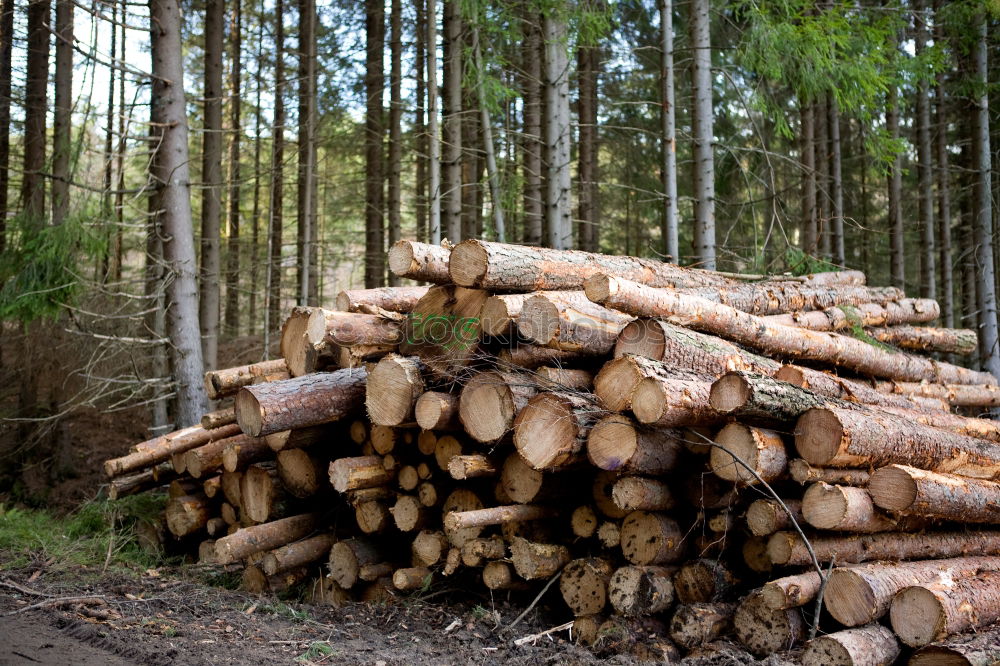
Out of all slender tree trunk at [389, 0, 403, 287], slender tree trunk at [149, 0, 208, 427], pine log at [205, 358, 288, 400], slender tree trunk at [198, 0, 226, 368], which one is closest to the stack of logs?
pine log at [205, 358, 288, 400]

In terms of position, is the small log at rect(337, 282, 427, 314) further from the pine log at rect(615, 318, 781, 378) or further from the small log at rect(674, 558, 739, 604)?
the small log at rect(674, 558, 739, 604)

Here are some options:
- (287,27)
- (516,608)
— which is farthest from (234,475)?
(287,27)

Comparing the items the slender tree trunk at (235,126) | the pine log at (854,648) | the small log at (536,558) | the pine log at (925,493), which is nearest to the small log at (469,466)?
the small log at (536,558)

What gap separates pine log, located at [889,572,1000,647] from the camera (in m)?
3.99

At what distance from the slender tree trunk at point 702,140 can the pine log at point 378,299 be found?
176 inches

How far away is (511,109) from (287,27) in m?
5.72

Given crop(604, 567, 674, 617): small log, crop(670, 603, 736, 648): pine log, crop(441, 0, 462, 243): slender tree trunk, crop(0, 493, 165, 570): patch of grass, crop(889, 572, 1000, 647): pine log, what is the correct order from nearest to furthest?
crop(889, 572, 1000, 647): pine log, crop(670, 603, 736, 648): pine log, crop(604, 567, 674, 617): small log, crop(0, 493, 165, 570): patch of grass, crop(441, 0, 462, 243): slender tree trunk

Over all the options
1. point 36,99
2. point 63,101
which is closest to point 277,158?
point 36,99

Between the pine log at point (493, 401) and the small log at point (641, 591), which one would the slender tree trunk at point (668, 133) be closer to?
the pine log at point (493, 401)

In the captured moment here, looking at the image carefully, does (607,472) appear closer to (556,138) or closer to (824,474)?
(824,474)

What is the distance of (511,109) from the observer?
19.7 m

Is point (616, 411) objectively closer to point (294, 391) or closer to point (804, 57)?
point (294, 391)

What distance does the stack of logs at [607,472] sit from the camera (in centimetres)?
436

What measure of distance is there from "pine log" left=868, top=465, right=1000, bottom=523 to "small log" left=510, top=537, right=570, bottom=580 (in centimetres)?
197
